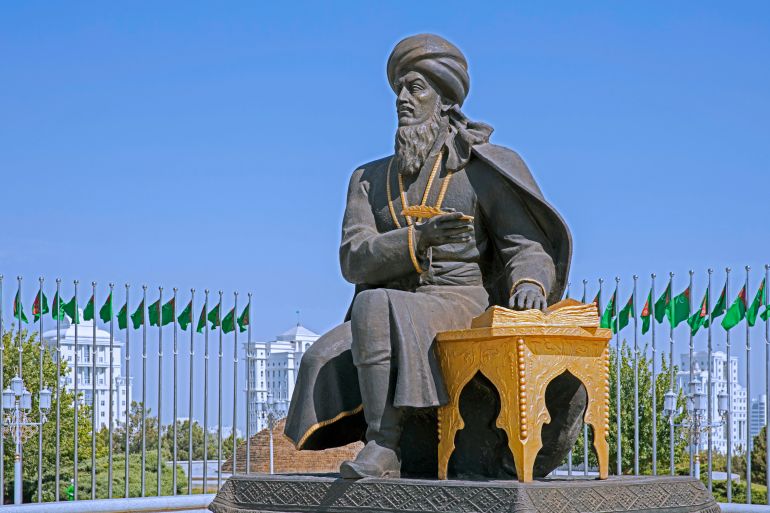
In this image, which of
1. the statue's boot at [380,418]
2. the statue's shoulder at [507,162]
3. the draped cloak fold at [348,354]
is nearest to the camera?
the statue's boot at [380,418]

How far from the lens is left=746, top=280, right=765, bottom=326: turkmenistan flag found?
54.9 feet

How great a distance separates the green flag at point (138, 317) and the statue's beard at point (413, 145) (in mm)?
11515

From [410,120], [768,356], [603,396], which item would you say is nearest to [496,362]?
[603,396]

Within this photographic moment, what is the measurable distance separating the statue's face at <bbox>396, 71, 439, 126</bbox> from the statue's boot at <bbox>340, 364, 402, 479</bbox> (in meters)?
1.36

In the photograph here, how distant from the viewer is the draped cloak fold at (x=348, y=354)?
5926 millimetres

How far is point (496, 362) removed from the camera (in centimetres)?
544

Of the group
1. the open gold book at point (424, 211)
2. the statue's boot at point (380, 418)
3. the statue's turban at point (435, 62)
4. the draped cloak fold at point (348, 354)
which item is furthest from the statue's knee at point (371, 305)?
the statue's turban at point (435, 62)

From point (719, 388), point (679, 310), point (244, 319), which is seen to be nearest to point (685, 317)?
point (679, 310)

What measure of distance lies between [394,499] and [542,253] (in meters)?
1.47

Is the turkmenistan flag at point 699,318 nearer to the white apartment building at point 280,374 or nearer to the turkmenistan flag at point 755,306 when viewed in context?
the turkmenistan flag at point 755,306

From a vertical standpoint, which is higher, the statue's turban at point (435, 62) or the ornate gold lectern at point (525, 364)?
the statue's turban at point (435, 62)

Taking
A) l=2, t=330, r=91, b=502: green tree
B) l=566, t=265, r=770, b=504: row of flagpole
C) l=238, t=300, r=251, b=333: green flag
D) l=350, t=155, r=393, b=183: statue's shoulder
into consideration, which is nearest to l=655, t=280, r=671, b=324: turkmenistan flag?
l=566, t=265, r=770, b=504: row of flagpole

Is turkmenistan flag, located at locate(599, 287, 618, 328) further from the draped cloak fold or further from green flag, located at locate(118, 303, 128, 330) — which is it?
the draped cloak fold

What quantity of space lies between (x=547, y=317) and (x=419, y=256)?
793mm
